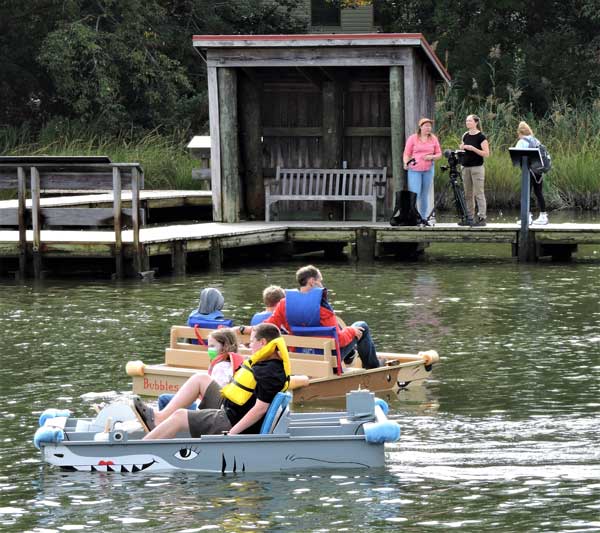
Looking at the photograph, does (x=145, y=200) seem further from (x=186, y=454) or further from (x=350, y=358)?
(x=186, y=454)

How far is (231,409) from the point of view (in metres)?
10.3

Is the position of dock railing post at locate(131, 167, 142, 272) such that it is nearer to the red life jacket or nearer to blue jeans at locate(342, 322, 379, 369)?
blue jeans at locate(342, 322, 379, 369)

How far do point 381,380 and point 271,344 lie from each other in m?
2.65

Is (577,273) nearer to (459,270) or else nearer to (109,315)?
Answer: (459,270)

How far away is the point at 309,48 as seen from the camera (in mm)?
23031

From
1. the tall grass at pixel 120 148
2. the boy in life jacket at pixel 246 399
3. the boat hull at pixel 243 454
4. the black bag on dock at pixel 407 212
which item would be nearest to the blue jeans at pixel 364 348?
the boy in life jacket at pixel 246 399

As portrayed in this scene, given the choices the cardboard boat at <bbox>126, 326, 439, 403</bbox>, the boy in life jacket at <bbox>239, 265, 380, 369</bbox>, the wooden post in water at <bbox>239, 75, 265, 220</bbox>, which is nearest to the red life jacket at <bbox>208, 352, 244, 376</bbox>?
the cardboard boat at <bbox>126, 326, 439, 403</bbox>

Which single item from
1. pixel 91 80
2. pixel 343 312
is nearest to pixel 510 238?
pixel 343 312

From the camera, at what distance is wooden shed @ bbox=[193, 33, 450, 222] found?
2297 centimetres

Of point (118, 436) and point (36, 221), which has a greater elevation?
point (36, 221)

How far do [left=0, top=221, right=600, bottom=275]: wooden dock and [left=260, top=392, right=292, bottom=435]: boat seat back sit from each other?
1069 cm

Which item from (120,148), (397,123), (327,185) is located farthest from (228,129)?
(120,148)

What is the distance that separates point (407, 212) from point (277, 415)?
1269 centimetres

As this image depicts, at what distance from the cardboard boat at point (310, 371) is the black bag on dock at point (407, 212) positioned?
960cm
